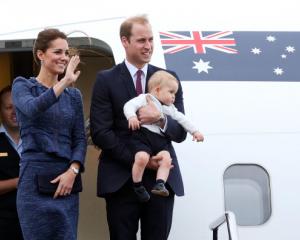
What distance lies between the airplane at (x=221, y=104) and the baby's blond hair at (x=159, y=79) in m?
0.78

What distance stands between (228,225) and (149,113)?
853 mm

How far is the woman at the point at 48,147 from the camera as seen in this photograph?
4332 millimetres

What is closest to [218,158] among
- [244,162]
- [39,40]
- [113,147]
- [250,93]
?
[244,162]

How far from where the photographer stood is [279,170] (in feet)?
17.3

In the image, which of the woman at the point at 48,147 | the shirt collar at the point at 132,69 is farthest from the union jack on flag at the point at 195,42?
the woman at the point at 48,147

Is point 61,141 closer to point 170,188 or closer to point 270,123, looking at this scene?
point 170,188

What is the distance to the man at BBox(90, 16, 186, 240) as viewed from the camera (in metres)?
4.54

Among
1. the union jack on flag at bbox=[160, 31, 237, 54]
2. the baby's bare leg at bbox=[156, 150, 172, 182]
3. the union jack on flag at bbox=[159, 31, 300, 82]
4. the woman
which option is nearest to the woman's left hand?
the woman

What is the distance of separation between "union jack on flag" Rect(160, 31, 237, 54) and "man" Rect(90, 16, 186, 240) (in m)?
0.81

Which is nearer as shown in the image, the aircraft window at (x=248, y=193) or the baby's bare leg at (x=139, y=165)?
the baby's bare leg at (x=139, y=165)

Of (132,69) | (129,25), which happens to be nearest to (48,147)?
(132,69)

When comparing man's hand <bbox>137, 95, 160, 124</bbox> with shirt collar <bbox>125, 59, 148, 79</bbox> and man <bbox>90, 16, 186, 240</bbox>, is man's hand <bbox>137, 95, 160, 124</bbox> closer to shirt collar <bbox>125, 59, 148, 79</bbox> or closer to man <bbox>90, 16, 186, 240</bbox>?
man <bbox>90, 16, 186, 240</bbox>

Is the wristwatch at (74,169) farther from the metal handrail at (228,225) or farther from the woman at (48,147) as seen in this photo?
the metal handrail at (228,225)

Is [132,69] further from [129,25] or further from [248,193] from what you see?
[248,193]
